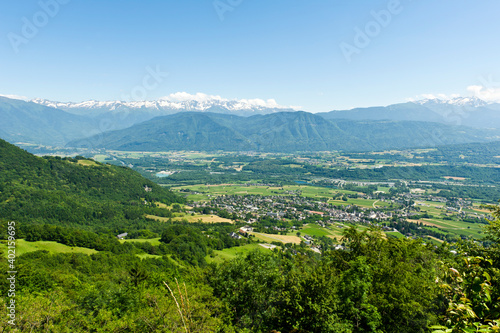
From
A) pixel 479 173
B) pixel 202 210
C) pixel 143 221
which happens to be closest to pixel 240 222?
pixel 202 210

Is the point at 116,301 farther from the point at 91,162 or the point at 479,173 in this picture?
the point at 479,173

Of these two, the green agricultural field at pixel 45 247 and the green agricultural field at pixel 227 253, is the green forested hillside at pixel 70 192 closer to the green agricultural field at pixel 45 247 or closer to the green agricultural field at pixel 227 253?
the green agricultural field at pixel 45 247

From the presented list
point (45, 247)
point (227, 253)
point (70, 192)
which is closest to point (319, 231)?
point (227, 253)

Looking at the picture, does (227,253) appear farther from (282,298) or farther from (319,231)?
(282,298)

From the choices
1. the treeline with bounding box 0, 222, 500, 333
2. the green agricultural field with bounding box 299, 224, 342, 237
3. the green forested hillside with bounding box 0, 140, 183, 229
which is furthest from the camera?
the green agricultural field with bounding box 299, 224, 342, 237

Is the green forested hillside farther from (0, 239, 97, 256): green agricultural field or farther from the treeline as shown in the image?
the treeline

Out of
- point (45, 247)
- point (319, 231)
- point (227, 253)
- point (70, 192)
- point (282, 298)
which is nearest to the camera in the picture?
point (282, 298)

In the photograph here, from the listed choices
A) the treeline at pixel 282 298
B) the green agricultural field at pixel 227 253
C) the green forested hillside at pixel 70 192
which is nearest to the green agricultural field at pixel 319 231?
the green agricultural field at pixel 227 253

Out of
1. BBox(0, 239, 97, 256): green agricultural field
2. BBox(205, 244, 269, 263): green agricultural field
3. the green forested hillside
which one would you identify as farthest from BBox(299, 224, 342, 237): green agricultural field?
BBox(0, 239, 97, 256): green agricultural field
